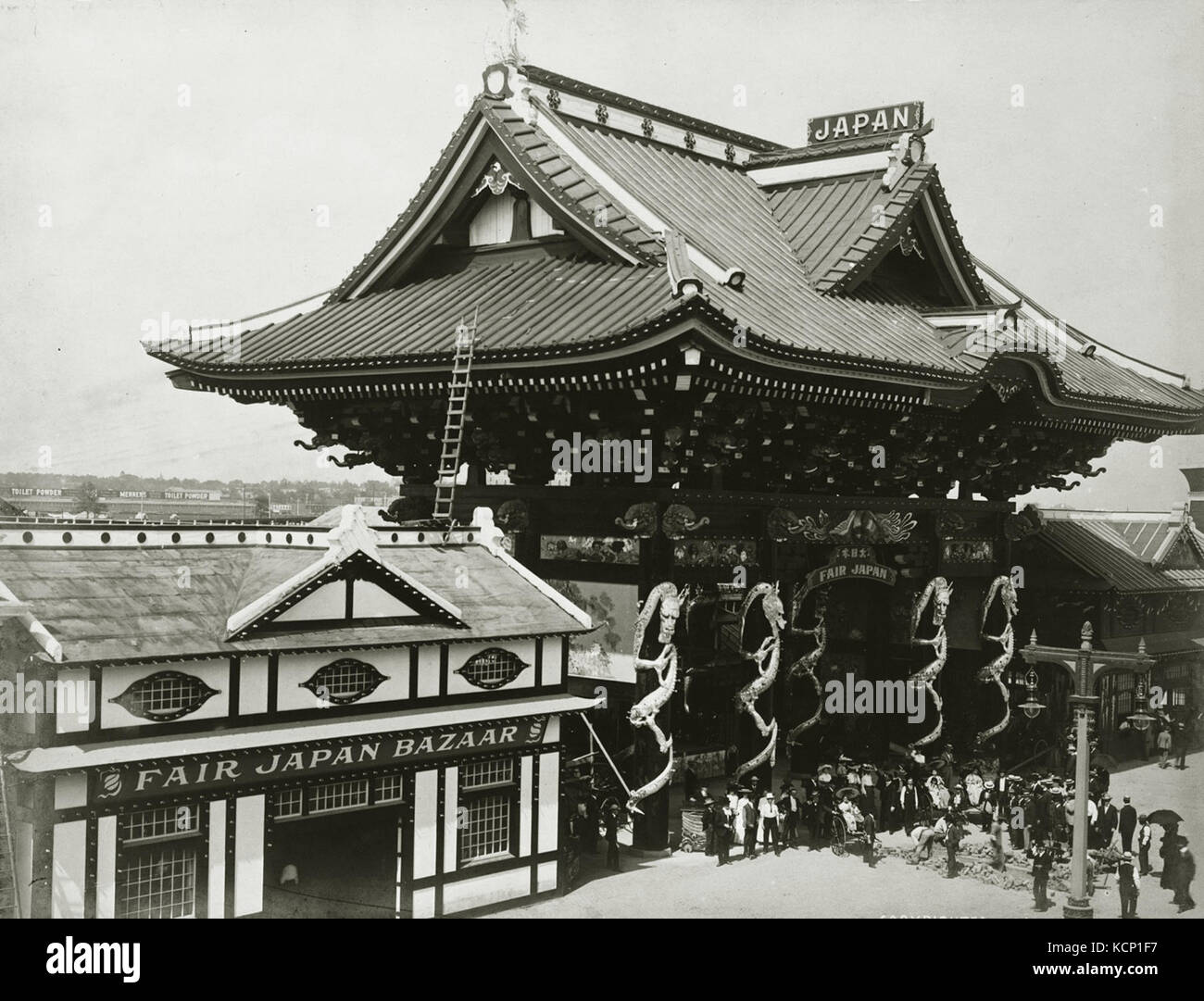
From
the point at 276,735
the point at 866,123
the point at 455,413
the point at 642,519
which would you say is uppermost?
the point at 866,123

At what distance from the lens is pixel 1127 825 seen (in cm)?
2250

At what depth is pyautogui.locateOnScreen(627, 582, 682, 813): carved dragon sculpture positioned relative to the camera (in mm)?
22281

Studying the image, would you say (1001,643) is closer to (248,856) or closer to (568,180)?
(568,180)

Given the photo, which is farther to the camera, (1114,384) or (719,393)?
(1114,384)

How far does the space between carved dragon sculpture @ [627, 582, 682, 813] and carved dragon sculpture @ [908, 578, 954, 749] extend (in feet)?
26.6

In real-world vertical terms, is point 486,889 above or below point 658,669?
below

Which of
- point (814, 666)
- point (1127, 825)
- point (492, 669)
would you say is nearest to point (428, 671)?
point (492, 669)

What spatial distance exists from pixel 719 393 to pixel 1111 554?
62.0 ft

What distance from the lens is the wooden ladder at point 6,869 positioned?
48.1ft

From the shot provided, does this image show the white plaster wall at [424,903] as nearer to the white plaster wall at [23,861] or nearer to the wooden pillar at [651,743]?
the wooden pillar at [651,743]

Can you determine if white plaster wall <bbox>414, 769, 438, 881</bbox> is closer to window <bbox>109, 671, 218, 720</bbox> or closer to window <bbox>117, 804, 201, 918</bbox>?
window <bbox>117, 804, 201, 918</bbox>
